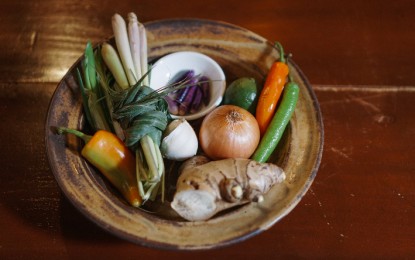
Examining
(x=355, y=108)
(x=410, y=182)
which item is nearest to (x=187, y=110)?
(x=355, y=108)

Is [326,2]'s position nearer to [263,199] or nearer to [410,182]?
[410,182]

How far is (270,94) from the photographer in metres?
1.38

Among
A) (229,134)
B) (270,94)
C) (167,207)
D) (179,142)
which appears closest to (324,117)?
(270,94)

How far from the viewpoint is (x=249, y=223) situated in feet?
3.56

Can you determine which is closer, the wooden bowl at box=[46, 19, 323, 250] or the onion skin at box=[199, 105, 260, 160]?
the wooden bowl at box=[46, 19, 323, 250]

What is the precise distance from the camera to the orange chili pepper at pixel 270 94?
1.37m

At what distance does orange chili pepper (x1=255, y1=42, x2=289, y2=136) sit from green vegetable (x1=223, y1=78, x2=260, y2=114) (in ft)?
0.10

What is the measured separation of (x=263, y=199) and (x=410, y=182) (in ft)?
2.04

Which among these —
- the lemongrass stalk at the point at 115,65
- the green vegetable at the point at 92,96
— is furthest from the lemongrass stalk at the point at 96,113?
the lemongrass stalk at the point at 115,65

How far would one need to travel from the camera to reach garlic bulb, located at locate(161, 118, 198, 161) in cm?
123

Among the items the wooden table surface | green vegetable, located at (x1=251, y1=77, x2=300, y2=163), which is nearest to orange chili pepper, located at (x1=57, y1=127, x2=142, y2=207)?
the wooden table surface

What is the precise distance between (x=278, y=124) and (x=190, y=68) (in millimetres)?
429

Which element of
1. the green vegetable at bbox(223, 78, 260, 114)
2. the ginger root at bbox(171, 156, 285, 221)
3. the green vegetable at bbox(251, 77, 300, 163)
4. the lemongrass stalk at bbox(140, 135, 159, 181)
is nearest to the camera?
the ginger root at bbox(171, 156, 285, 221)

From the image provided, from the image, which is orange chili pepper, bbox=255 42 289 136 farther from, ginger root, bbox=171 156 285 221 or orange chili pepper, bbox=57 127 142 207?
orange chili pepper, bbox=57 127 142 207
